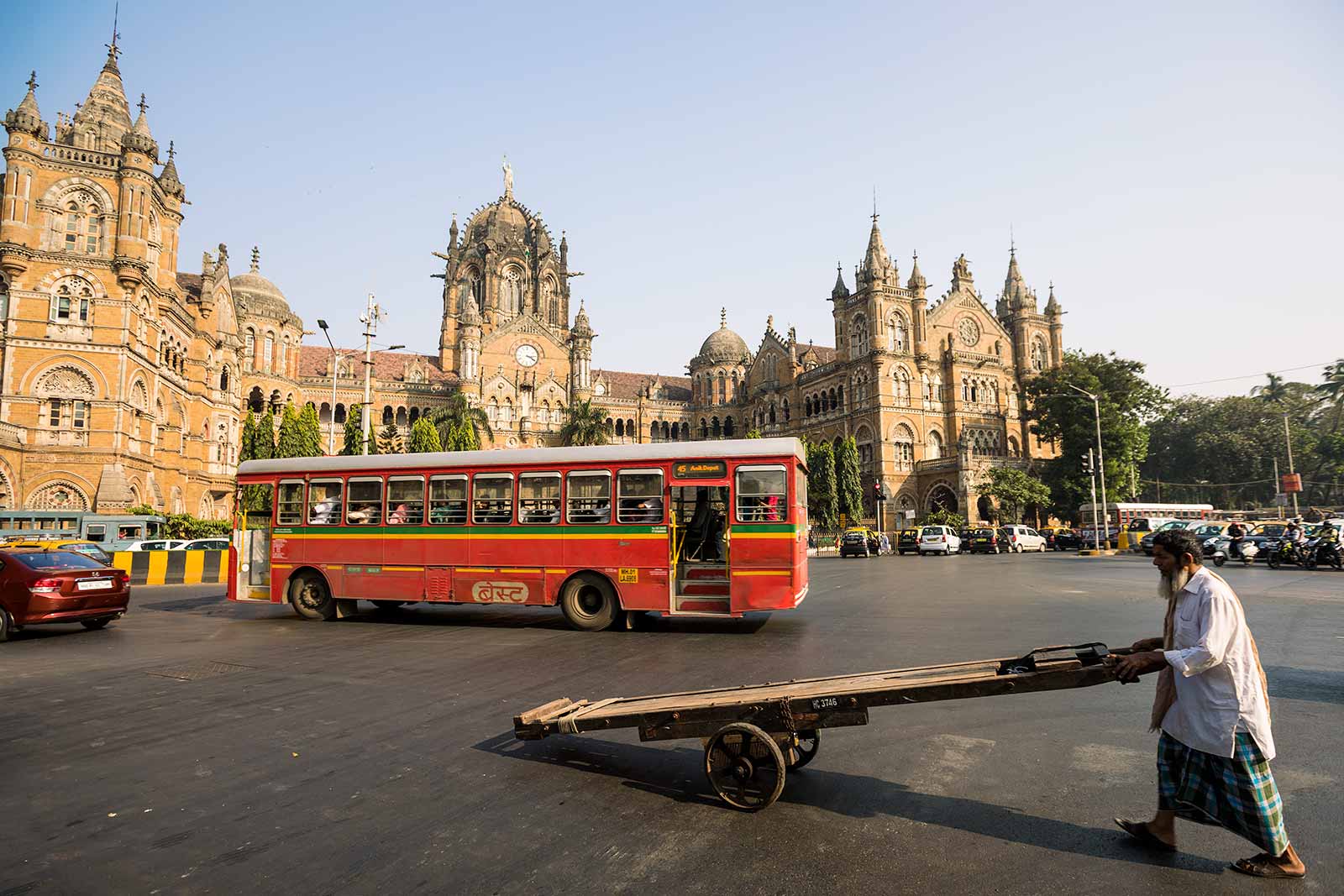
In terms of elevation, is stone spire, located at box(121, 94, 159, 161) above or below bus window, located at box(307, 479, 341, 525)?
above

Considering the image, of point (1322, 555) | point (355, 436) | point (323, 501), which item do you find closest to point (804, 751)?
point (323, 501)

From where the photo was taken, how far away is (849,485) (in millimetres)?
47594

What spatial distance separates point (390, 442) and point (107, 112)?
77.0 feet

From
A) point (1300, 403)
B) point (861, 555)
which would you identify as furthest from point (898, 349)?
point (1300, 403)

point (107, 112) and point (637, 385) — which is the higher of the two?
point (107, 112)

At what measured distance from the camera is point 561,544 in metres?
12.1

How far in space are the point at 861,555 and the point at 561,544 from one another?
29332 millimetres

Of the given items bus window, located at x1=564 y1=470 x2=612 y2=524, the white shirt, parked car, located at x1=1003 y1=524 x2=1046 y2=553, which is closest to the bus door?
bus window, located at x1=564 y1=470 x2=612 y2=524

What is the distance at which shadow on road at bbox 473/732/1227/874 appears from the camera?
3.97 metres

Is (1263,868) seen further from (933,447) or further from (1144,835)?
(933,447)

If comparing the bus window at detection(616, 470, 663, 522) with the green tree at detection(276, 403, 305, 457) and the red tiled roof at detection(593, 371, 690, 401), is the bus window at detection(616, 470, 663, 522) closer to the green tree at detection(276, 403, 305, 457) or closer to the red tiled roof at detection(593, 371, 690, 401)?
the green tree at detection(276, 403, 305, 457)

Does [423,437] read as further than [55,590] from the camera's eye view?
Yes

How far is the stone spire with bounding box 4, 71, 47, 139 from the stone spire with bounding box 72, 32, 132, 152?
210 centimetres

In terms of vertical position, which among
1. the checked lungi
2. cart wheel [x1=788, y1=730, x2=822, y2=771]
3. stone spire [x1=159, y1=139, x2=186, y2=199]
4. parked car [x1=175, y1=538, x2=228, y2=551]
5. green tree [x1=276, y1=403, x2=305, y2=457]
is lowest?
cart wheel [x1=788, y1=730, x2=822, y2=771]
